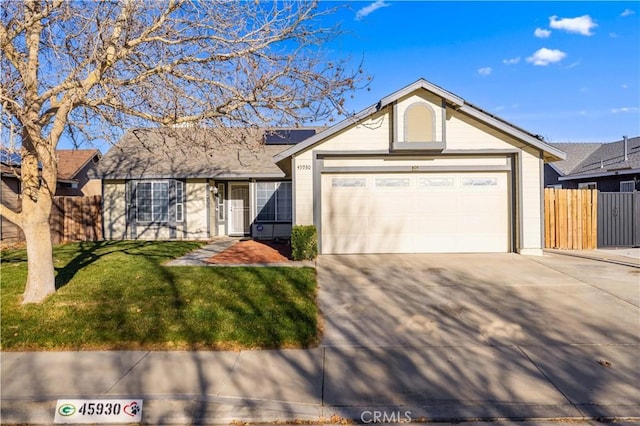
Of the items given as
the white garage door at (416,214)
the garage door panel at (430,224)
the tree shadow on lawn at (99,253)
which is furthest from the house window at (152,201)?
the garage door panel at (430,224)

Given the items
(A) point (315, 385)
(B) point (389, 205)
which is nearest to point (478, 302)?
(A) point (315, 385)

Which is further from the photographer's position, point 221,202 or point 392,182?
point 221,202

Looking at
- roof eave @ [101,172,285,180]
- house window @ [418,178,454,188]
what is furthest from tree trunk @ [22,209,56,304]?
house window @ [418,178,454,188]

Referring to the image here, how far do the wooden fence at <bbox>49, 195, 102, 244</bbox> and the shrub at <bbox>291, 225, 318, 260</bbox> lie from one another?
1007 centimetres

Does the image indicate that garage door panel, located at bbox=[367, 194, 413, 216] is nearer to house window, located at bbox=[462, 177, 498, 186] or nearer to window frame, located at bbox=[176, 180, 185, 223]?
house window, located at bbox=[462, 177, 498, 186]

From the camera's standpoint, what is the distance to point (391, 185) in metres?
11.1

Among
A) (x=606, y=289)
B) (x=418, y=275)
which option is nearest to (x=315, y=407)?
(x=418, y=275)

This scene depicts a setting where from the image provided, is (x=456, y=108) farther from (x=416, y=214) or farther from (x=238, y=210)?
(x=238, y=210)

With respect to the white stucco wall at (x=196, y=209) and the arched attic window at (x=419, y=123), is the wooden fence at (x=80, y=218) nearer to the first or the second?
the white stucco wall at (x=196, y=209)

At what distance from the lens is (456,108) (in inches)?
422

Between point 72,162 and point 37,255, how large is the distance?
23.8 meters

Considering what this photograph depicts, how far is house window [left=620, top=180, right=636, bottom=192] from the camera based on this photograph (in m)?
17.5

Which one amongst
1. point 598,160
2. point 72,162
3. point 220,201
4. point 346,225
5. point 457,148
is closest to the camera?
point 457,148

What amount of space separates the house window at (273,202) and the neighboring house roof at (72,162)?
1402 cm
